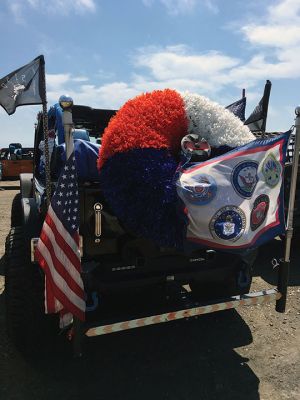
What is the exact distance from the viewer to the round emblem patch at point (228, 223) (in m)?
2.73

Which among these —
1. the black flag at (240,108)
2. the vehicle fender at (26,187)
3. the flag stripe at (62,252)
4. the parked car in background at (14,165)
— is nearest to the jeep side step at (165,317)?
the flag stripe at (62,252)

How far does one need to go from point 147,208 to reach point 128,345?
151 cm

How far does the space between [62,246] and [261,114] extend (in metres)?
3.39

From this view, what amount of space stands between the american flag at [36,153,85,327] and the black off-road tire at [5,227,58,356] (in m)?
0.55

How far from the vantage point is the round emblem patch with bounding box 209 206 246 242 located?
2.73 metres

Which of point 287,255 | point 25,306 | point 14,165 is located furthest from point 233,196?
point 14,165

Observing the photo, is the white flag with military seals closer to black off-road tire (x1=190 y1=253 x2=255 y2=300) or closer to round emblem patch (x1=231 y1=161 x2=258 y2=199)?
round emblem patch (x1=231 y1=161 x2=258 y2=199)

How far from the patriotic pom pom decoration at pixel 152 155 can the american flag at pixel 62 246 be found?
0.34 meters

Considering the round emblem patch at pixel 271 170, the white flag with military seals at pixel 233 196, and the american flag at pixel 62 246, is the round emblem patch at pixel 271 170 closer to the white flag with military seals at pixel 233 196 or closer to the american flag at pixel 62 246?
the white flag with military seals at pixel 233 196

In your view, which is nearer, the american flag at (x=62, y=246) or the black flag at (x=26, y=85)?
the american flag at (x=62, y=246)

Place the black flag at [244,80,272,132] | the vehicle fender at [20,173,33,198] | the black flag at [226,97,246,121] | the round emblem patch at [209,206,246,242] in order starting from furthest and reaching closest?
the black flag at [226,97,246,121] < the vehicle fender at [20,173,33,198] < the black flag at [244,80,272,132] < the round emblem patch at [209,206,246,242]

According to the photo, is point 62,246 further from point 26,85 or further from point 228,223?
point 26,85

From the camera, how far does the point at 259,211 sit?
292cm

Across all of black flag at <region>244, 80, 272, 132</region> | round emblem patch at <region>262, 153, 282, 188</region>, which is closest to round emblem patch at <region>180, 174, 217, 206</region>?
round emblem patch at <region>262, 153, 282, 188</region>
